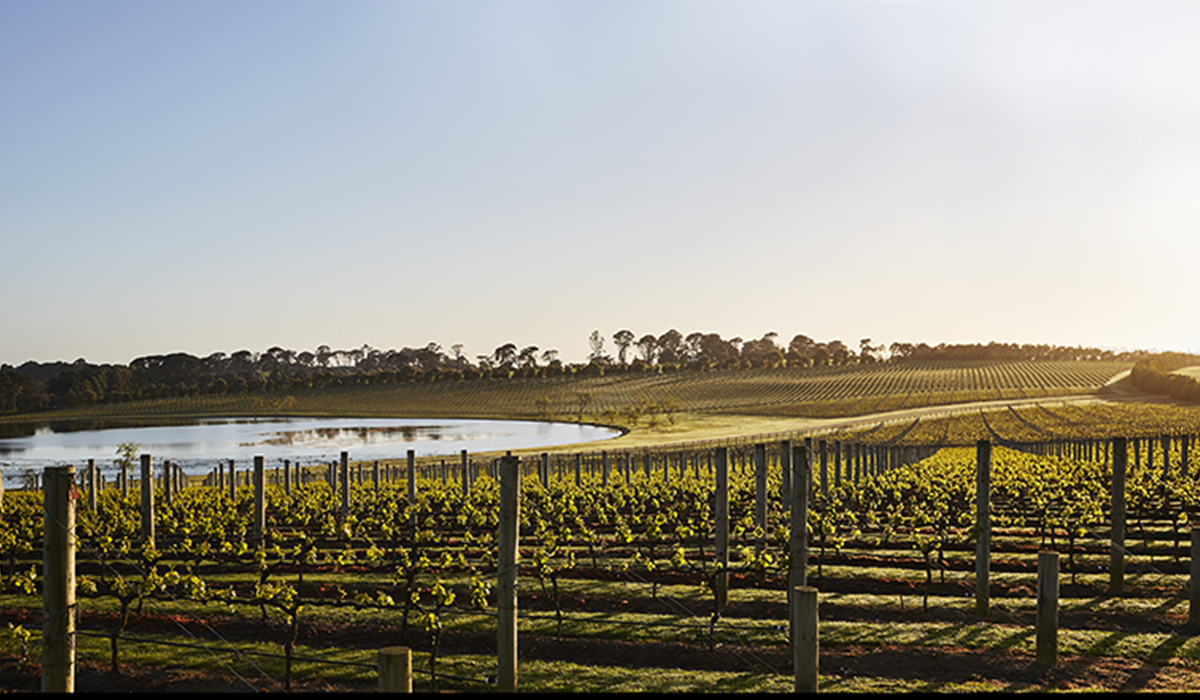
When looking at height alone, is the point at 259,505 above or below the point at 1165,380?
below

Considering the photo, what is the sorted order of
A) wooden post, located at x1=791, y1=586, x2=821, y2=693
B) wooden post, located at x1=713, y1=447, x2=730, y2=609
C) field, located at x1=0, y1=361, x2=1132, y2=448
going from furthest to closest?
field, located at x1=0, y1=361, x2=1132, y2=448 → wooden post, located at x1=713, y1=447, x2=730, y2=609 → wooden post, located at x1=791, y1=586, x2=821, y2=693

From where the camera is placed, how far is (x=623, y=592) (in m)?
12.5

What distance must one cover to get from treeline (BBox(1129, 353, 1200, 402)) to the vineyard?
3092 inches

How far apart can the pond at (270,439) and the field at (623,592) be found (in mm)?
29823

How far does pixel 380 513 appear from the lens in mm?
19141

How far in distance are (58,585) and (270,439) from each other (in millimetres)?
71858

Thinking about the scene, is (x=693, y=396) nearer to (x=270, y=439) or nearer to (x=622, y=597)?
(x=270, y=439)

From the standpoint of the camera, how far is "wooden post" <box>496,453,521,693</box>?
698 centimetres

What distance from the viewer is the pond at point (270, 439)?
55156mm

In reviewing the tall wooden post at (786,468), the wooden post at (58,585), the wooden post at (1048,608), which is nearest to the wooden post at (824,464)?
the tall wooden post at (786,468)

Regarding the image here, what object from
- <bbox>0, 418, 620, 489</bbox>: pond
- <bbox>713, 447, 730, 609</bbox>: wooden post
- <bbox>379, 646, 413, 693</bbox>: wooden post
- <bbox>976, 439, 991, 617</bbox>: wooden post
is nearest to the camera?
<bbox>379, 646, 413, 693</bbox>: wooden post

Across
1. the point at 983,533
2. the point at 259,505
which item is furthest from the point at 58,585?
the point at 259,505

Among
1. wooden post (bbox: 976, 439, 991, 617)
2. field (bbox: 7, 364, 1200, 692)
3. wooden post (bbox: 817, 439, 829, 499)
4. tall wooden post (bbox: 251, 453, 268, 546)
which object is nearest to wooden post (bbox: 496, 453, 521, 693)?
field (bbox: 7, 364, 1200, 692)

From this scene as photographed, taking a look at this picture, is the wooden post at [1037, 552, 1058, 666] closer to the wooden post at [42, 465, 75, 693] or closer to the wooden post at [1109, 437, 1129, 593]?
the wooden post at [1109, 437, 1129, 593]
